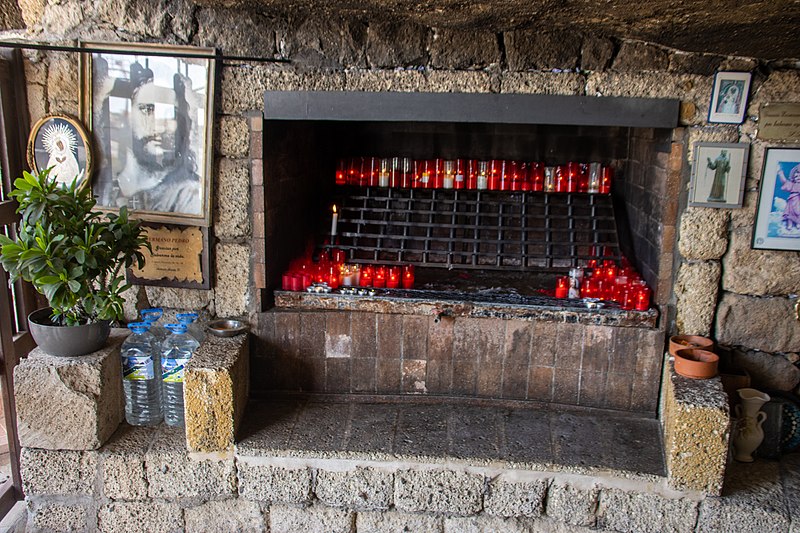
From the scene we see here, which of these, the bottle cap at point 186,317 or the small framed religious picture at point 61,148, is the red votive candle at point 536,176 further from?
the small framed religious picture at point 61,148

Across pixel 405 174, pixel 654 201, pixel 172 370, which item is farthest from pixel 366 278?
pixel 654 201

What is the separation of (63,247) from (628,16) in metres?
2.92

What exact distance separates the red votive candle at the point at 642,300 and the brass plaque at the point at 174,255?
8.47 ft

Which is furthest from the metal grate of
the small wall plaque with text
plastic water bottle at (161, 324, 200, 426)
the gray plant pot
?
the gray plant pot

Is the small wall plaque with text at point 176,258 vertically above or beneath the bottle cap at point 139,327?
above

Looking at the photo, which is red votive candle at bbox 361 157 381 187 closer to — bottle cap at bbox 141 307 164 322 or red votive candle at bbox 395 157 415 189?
red votive candle at bbox 395 157 415 189

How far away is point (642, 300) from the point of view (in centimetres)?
353

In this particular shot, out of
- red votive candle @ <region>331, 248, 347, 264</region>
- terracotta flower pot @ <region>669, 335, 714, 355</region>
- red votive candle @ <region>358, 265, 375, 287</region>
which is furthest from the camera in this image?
red votive candle @ <region>331, 248, 347, 264</region>

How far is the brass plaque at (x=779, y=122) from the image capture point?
3.19m

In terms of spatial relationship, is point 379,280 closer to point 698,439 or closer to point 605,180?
point 605,180

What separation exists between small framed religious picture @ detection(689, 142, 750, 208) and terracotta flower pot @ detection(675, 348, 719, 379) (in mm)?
806

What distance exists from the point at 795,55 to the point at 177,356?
12.2 feet

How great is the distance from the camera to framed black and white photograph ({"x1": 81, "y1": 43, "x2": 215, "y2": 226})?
3.44 metres

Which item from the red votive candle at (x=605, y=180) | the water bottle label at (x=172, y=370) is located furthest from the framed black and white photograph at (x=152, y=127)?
the red votive candle at (x=605, y=180)
